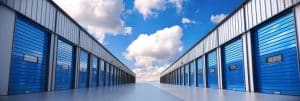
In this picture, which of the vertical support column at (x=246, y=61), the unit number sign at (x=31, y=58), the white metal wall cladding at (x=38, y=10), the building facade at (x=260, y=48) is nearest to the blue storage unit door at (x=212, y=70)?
the building facade at (x=260, y=48)

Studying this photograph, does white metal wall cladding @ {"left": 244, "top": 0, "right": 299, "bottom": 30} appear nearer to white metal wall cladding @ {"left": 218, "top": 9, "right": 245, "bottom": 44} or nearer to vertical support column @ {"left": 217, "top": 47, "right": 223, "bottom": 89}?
white metal wall cladding @ {"left": 218, "top": 9, "right": 245, "bottom": 44}

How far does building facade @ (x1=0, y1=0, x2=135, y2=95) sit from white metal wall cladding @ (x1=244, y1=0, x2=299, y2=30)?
11.7m

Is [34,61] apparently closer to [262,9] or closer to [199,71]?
[262,9]

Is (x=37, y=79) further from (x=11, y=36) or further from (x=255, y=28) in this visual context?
(x=255, y=28)

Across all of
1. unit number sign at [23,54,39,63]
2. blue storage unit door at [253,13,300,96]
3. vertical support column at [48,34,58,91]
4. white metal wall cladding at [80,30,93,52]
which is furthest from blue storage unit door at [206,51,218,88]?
unit number sign at [23,54,39,63]

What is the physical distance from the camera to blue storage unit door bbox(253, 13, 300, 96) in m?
11.3

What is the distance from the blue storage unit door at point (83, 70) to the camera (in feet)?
79.3

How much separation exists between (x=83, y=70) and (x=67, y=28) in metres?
7.00

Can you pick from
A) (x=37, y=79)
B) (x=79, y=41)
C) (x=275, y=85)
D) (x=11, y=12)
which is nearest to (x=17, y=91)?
(x=37, y=79)

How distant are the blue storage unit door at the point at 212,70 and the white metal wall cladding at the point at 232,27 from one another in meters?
2.98

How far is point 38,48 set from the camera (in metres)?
14.9

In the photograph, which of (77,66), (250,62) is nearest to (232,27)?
(250,62)

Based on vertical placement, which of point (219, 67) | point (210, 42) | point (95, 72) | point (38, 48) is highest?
point (210, 42)

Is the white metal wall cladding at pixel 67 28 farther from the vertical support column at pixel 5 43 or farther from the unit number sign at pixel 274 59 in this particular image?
the unit number sign at pixel 274 59
